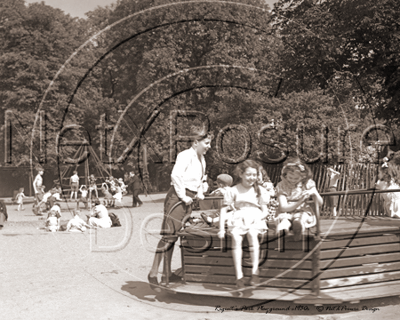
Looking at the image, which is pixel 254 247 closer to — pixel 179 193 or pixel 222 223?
pixel 222 223

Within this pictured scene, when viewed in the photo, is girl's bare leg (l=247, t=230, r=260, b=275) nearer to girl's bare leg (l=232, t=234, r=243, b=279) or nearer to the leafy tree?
girl's bare leg (l=232, t=234, r=243, b=279)

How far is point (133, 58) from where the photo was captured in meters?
33.1

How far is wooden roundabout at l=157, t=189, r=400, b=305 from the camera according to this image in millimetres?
5992

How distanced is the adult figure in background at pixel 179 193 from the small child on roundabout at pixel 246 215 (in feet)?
1.84

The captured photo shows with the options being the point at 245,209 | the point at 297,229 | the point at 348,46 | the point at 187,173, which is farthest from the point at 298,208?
the point at 348,46

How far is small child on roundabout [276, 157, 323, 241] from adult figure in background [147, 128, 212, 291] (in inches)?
43.3

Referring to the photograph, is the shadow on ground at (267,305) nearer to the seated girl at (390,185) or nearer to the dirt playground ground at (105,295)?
the dirt playground ground at (105,295)

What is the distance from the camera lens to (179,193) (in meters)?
6.64

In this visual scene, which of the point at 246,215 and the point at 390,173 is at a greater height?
the point at 390,173

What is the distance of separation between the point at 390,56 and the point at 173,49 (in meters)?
16.4

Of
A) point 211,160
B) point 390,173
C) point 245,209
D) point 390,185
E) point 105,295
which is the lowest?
point 105,295

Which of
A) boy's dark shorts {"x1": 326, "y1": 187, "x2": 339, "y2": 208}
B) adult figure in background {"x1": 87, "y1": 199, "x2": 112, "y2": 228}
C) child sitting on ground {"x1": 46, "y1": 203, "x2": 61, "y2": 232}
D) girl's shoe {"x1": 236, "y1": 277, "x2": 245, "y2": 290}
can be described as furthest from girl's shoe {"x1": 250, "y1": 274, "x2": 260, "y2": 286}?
child sitting on ground {"x1": 46, "y1": 203, "x2": 61, "y2": 232}

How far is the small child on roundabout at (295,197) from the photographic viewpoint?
20.4 ft

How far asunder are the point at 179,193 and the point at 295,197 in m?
1.48
